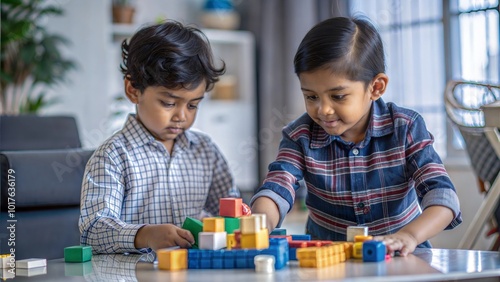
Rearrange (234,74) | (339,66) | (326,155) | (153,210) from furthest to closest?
1. (234,74)
2. (153,210)
3. (326,155)
4. (339,66)

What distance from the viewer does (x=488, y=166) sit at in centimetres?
244

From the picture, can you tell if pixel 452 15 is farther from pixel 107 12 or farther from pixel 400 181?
pixel 400 181

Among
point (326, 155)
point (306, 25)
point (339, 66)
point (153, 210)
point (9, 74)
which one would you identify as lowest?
point (153, 210)

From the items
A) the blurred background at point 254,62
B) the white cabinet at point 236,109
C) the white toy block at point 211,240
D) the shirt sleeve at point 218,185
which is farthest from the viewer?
the white cabinet at point 236,109

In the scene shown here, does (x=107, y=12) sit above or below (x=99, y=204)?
above

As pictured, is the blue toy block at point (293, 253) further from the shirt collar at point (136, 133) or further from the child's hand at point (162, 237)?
the shirt collar at point (136, 133)

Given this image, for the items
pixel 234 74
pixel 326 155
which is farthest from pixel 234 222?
pixel 234 74

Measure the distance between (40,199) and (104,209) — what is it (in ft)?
1.91

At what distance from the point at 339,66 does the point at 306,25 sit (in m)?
3.35

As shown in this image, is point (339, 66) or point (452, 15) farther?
point (452, 15)

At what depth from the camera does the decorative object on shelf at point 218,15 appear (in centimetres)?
484

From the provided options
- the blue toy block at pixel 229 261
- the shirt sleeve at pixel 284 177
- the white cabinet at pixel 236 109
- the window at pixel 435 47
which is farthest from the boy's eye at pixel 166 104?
the white cabinet at pixel 236 109

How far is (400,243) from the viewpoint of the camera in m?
1.07

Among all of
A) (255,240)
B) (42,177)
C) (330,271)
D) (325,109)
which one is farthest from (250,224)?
(42,177)
